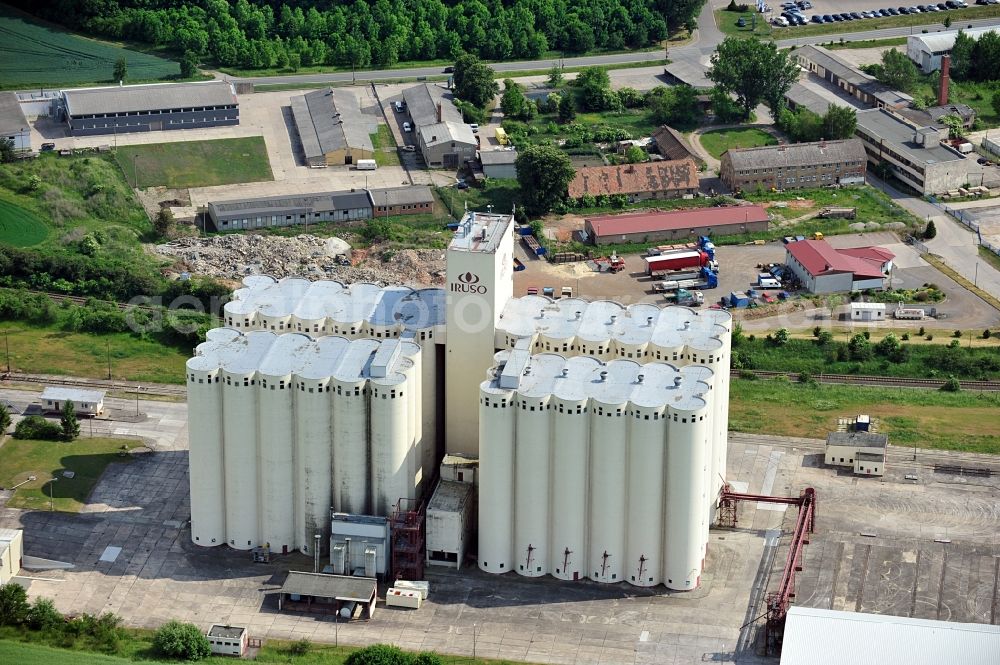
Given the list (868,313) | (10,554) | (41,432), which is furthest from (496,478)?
(868,313)

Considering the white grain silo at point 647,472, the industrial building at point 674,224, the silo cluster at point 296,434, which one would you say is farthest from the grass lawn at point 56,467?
the industrial building at point 674,224

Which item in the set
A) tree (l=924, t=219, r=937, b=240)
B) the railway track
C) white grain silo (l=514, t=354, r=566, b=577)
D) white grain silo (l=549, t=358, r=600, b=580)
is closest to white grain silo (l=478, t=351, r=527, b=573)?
white grain silo (l=514, t=354, r=566, b=577)

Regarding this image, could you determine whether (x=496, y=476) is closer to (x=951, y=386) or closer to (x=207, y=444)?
(x=207, y=444)

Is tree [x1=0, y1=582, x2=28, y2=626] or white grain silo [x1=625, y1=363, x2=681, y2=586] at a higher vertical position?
white grain silo [x1=625, y1=363, x2=681, y2=586]

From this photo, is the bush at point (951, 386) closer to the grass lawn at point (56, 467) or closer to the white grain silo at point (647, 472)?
the white grain silo at point (647, 472)

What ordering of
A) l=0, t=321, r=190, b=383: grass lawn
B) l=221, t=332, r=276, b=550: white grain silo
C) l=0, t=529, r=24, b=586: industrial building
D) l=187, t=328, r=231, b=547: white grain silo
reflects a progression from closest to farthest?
l=0, t=529, r=24, b=586: industrial building → l=221, t=332, r=276, b=550: white grain silo → l=187, t=328, r=231, b=547: white grain silo → l=0, t=321, r=190, b=383: grass lawn

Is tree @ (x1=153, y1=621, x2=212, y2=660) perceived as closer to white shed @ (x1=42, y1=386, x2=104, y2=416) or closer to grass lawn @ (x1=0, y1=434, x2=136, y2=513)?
grass lawn @ (x1=0, y1=434, x2=136, y2=513)
